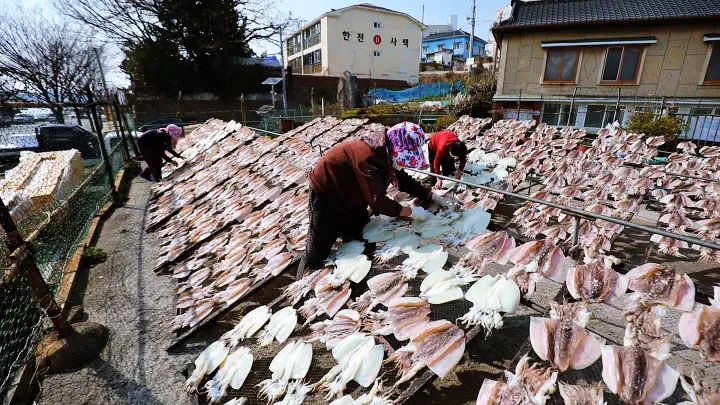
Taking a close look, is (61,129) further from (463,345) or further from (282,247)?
(463,345)

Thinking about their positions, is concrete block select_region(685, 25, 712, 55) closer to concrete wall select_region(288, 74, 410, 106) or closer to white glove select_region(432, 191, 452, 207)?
white glove select_region(432, 191, 452, 207)

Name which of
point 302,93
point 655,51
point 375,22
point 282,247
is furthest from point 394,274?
point 375,22

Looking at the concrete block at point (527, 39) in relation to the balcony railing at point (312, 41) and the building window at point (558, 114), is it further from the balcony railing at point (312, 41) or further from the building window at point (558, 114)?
the balcony railing at point (312, 41)

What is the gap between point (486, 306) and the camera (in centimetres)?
194

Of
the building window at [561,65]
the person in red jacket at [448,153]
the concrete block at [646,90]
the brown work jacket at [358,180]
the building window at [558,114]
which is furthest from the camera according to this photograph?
the building window at [558,114]

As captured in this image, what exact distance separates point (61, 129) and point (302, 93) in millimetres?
22711

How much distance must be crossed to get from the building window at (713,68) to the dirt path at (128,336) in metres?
19.7

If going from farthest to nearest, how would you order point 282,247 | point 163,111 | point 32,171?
point 163,111
point 32,171
point 282,247

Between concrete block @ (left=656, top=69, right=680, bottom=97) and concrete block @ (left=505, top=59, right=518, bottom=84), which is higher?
concrete block @ (left=505, top=59, right=518, bottom=84)

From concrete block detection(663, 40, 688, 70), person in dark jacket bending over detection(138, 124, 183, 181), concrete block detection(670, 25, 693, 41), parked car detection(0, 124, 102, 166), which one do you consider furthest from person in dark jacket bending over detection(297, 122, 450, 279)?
concrete block detection(670, 25, 693, 41)

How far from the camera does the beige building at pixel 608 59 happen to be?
42.7 ft

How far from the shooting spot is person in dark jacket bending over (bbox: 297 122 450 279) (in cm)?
284

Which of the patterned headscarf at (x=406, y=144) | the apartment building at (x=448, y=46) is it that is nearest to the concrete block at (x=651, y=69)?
the patterned headscarf at (x=406, y=144)

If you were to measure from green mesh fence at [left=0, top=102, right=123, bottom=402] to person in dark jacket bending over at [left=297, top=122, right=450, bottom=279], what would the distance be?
8.79 feet
